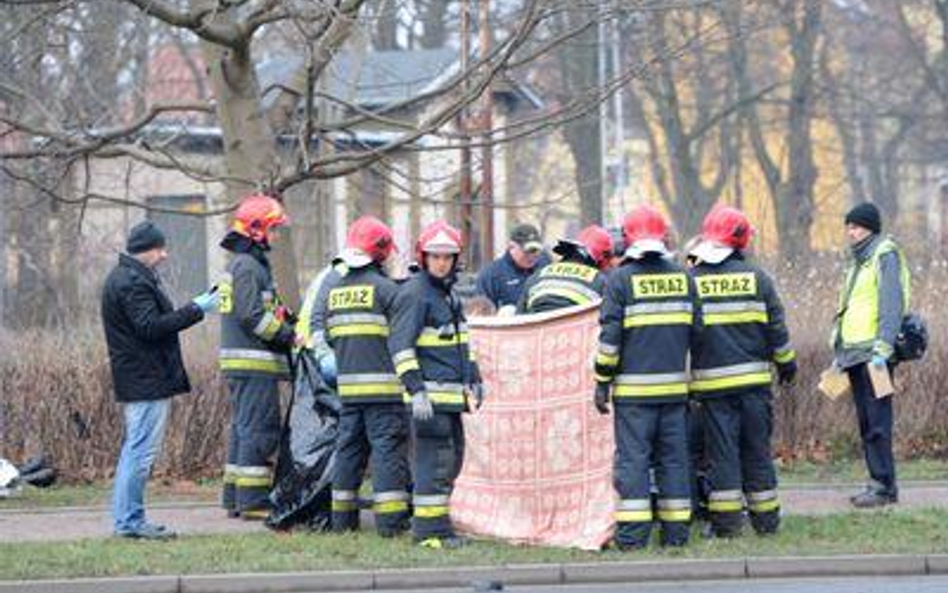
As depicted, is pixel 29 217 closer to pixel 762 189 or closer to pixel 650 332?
pixel 650 332

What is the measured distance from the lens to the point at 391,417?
12.2m

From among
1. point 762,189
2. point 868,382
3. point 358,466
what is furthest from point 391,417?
point 762,189

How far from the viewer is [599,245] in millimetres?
13602

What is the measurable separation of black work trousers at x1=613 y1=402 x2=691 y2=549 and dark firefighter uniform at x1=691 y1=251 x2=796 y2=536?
0.31 metres

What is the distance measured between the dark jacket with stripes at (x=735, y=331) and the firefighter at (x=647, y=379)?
31 centimetres

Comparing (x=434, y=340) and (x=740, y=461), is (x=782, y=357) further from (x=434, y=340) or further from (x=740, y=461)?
(x=434, y=340)

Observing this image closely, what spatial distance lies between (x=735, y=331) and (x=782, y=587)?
69.6 inches

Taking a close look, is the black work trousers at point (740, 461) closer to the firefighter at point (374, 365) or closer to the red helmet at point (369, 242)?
the firefighter at point (374, 365)

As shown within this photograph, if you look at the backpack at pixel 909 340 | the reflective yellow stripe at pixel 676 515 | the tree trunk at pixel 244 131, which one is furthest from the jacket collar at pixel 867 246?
the tree trunk at pixel 244 131

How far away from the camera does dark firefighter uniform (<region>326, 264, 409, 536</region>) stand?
12195 mm

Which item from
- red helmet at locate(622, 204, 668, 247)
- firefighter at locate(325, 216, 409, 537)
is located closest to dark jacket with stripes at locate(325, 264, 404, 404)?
firefighter at locate(325, 216, 409, 537)

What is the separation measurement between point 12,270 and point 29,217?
64.7 inches

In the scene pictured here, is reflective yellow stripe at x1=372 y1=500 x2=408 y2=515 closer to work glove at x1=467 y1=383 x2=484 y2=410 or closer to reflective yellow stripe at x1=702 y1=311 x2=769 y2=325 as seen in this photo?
work glove at x1=467 y1=383 x2=484 y2=410

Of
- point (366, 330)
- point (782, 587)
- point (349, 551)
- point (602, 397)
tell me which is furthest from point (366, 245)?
point (782, 587)
